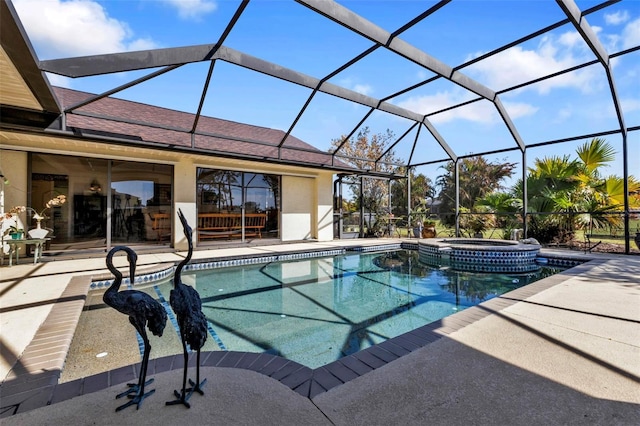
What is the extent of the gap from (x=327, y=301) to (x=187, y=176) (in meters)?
5.85

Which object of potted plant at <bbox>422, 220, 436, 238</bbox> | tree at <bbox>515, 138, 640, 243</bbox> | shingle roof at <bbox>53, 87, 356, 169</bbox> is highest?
shingle roof at <bbox>53, 87, 356, 169</bbox>

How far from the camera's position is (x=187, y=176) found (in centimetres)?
843

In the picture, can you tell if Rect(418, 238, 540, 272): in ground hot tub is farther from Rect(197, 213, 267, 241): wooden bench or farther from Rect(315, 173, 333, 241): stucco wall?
Rect(197, 213, 267, 241): wooden bench

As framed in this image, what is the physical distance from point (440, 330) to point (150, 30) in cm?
710

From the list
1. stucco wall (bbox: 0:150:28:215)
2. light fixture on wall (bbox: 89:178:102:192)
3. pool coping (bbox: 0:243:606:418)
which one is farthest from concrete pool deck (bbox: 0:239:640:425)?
light fixture on wall (bbox: 89:178:102:192)

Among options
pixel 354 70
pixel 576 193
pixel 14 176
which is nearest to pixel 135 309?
pixel 354 70

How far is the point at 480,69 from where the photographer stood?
7016mm

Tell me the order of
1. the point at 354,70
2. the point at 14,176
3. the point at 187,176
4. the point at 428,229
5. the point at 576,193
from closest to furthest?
the point at 14,176
the point at 354,70
the point at 187,176
the point at 576,193
the point at 428,229

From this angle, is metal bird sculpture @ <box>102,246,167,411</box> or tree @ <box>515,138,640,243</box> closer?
metal bird sculpture @ <box>102,246,167,411</box>

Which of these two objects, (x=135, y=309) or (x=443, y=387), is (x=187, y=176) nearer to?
(x=135, y=309)

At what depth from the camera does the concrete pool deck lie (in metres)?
1.61

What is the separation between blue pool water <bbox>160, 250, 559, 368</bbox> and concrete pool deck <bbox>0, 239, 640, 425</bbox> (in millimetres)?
1077

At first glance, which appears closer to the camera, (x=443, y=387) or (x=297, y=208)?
(x=443, y=387)

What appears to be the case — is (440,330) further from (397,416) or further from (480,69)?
(480,69)
